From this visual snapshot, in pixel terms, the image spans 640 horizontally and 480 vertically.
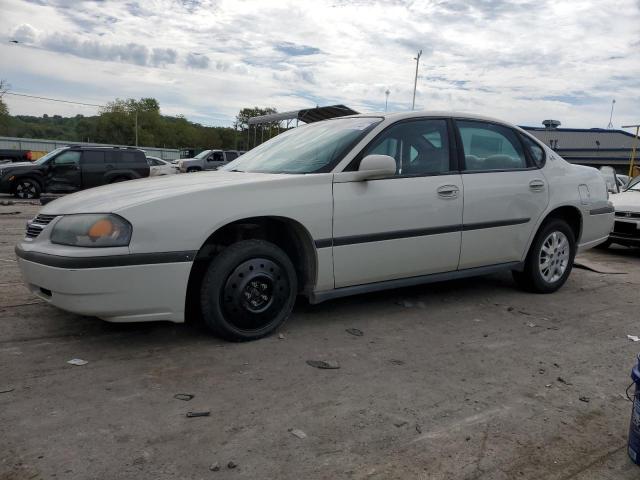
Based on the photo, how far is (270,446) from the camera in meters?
2.45

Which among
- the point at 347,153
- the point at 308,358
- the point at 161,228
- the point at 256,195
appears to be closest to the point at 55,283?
the point at 161,228

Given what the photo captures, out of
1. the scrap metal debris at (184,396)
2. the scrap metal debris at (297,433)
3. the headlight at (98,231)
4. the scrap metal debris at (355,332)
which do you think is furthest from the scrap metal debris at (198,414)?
the scrap metal debris at (355,332)

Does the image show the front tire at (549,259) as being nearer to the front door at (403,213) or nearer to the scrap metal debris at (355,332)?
the front door at (403,213)

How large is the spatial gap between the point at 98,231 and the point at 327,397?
164cm

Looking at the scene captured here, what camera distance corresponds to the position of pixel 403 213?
411 centimetres

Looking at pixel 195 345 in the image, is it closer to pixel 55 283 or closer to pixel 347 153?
pixel 55 283

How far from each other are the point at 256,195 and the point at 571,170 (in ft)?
11.5

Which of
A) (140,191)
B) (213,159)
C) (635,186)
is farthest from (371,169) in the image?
(213,159)

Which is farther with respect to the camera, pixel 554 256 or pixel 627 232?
pixel 627 232

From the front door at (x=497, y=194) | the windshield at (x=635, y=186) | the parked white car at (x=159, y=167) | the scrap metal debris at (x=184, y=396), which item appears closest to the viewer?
the scrap metal debris at (x=184, y=396)

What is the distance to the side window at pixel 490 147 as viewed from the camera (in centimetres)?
468

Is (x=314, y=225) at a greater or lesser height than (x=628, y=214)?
greater

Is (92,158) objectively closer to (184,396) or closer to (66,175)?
(66,175)

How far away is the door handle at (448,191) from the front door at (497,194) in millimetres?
114
